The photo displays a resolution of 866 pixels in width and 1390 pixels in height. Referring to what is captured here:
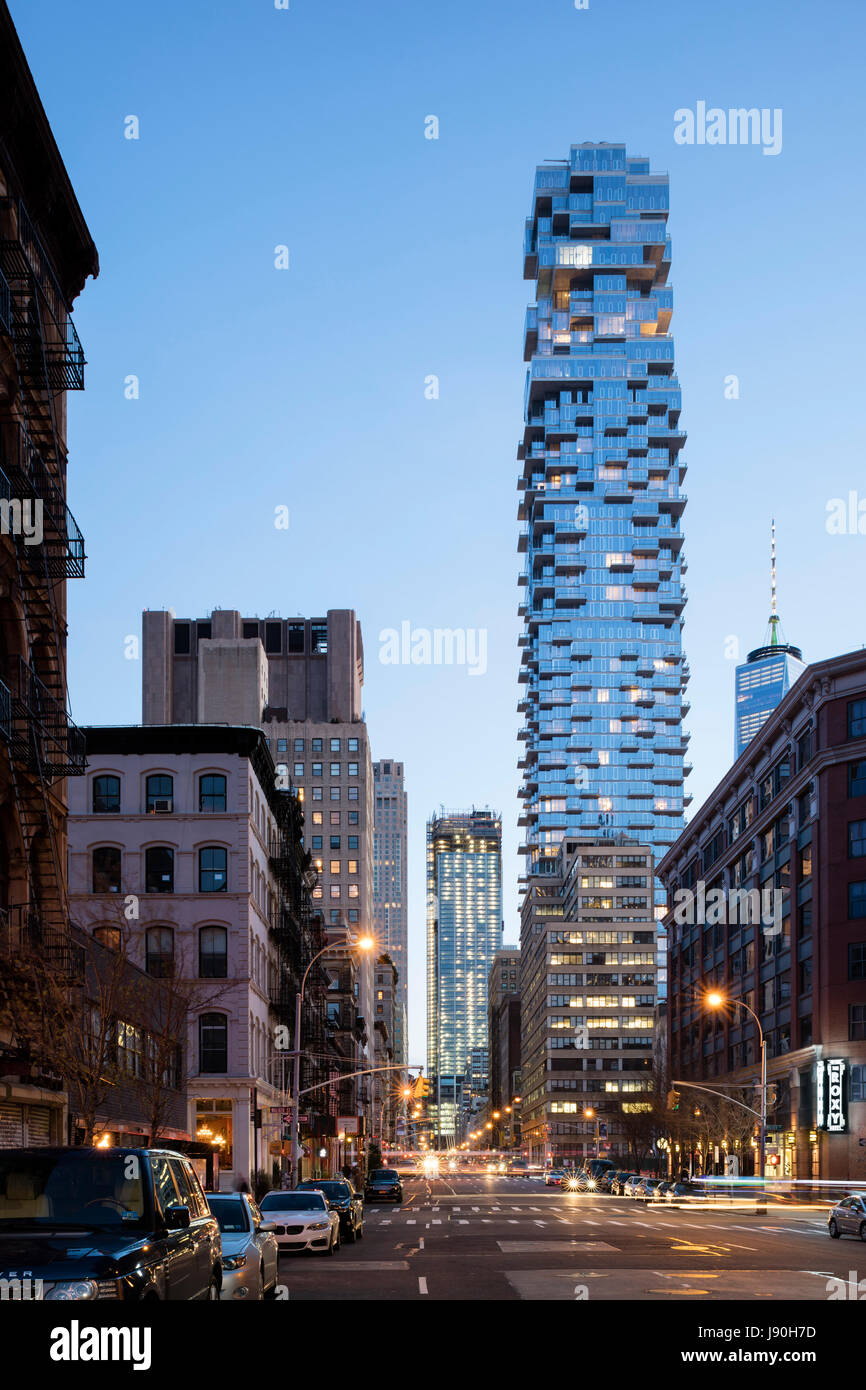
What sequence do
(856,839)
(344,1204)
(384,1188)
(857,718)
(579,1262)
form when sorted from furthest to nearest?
(857,718)
(856,839)
(384,1188)
(344,1204)
(579,1262)

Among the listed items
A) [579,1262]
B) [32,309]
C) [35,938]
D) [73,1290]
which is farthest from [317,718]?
[73,1290]

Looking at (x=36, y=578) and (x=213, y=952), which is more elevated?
(x=36, y=578)

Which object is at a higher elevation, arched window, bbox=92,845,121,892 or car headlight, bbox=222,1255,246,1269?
arched window, bbox=92,845,121,892

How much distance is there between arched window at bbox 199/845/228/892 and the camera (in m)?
65.6

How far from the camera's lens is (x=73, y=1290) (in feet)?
34.0

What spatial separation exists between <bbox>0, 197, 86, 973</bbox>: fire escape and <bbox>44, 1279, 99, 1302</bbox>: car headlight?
21.2 meters

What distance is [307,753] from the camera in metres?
150

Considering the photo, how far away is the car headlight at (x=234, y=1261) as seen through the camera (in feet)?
59.6

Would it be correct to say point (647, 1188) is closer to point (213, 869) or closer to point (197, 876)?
point (213, 869)

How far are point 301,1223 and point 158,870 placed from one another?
34.8 metres

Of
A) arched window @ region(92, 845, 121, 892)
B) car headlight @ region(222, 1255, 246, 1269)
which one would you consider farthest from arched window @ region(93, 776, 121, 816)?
car headlight @ region(222, 1255, 246, 1269)

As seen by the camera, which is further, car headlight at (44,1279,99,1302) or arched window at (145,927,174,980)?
arched window at (145,927,174,980)

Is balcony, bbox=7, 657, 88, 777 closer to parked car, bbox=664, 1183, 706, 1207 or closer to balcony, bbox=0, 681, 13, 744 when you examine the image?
balcony, bbox=0, 681, 13, 744
